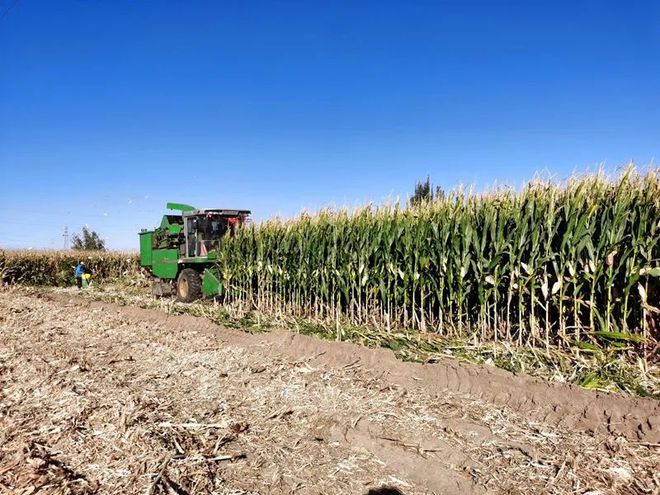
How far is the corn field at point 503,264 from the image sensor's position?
5891 mm

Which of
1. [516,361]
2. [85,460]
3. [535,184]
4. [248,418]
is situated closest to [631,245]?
[535,184]

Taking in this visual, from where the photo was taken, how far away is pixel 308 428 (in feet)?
13.5

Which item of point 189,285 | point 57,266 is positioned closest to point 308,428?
point 189,285

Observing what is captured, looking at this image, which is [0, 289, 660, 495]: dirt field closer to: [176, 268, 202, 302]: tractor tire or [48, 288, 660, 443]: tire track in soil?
[48, 288, 660, 443]: tire track in soil

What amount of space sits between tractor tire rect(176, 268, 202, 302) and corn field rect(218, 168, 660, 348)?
4.11m

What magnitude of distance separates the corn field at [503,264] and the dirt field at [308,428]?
76.6 inches

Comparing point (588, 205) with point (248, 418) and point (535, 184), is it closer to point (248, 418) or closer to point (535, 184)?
point (535, 184)

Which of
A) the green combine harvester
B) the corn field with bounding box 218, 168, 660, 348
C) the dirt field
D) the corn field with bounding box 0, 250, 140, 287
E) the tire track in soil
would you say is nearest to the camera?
the dirt field

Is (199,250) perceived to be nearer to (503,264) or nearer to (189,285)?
(189,285)

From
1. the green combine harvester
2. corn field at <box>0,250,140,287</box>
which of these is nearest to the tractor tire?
the green combine harvester

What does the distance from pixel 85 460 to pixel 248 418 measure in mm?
1423

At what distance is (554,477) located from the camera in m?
3.29

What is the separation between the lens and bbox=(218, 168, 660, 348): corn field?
19.3ft

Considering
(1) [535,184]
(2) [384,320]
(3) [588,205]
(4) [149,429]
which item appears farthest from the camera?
(2) [384,320]
